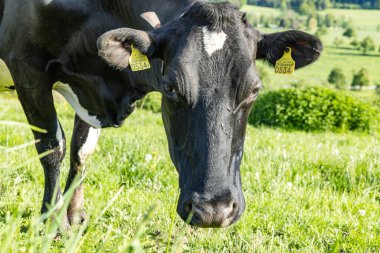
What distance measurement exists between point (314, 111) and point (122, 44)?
15.2 metres

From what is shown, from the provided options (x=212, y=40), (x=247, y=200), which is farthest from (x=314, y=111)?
(x=212, y=40)

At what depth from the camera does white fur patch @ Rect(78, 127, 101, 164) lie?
219 inches

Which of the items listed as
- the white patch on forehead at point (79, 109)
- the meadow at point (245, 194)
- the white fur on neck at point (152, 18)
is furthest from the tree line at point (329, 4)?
the white fur on neck at point (152, 18)

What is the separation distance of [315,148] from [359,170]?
6.31 feet

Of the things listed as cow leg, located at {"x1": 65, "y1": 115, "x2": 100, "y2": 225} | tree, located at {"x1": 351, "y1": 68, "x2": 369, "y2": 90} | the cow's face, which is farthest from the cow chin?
tree, located at {"x1": 351, "y1": 68, "x2": 369, "y2": 90}

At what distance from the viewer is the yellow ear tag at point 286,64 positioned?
432 cm

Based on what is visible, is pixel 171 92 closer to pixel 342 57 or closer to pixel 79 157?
pixel 79 157

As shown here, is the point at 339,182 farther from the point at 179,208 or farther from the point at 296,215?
the point at 179,208

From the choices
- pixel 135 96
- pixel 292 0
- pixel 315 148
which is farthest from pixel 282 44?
pixel 292 0

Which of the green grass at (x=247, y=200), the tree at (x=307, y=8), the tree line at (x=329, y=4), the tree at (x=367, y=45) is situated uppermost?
the green grass at (x=247, y=200)

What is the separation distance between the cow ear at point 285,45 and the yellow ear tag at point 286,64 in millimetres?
28

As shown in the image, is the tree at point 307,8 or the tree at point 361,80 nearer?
the tree at point 361,80

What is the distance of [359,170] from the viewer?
21.1 ft

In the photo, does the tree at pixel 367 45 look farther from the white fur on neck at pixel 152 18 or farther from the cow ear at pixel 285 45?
the white fur on neck at pixel 152 18
